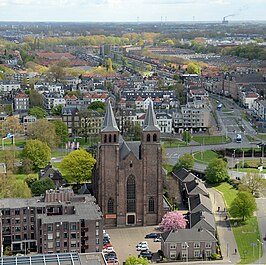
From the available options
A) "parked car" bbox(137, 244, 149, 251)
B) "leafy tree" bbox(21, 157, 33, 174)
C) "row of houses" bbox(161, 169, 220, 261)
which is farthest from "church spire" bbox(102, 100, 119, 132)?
"leafy tree" bbox(21, 157, 33, 174)

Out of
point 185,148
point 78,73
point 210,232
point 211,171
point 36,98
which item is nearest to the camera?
point 210,232

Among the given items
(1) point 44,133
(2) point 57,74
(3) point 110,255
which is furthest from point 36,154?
(2) point 57,74

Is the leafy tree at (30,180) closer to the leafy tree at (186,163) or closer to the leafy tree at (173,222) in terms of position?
the leafy tree at (186,163)

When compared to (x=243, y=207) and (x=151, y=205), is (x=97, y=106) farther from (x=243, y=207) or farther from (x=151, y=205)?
Result: (x=243, y=207)

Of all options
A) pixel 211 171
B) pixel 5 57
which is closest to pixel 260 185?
pixel 211 171

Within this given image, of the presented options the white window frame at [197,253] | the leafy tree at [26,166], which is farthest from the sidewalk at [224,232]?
the leafy tree at [26,166]

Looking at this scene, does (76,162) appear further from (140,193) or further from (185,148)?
(185,148)
